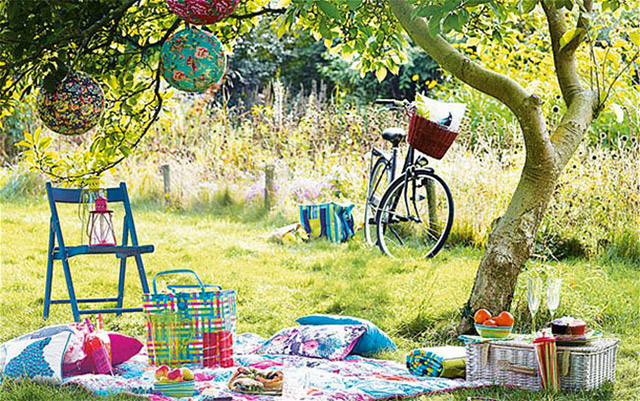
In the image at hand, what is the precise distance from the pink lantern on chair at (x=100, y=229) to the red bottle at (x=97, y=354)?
0.86m

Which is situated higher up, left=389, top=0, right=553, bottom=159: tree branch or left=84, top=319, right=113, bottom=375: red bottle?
left=389, top=0, right=553, bottom=159: tree branch

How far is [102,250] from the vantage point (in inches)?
175

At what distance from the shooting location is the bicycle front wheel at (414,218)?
6352 millimetres

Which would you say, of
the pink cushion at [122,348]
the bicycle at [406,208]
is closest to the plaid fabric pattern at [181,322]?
the pink cushion at [122,348]

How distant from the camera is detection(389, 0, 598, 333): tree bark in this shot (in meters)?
4.11

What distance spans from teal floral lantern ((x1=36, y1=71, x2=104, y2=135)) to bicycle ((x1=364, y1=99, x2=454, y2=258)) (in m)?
2.57

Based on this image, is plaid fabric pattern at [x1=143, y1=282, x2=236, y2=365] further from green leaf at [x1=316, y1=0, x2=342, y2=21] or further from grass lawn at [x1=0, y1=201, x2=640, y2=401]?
green leaf at [x1=316, y1=0, x2=342, y2=21]

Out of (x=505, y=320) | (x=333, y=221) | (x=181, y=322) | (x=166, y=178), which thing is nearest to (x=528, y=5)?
(x=505, y=320)

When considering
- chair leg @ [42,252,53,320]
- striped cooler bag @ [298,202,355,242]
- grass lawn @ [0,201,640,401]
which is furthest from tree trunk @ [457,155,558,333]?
striped cooler bag @ [298,202,355,242]

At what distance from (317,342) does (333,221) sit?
3017mm

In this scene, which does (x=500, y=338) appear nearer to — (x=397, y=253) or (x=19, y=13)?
(x=19, y=13)

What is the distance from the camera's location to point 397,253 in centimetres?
638

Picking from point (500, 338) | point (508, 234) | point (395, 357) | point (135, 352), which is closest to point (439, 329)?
point (395, 357)

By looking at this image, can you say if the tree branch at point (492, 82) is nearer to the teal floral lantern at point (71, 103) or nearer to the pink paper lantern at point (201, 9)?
the pink paper lantern at point (201, 9)
